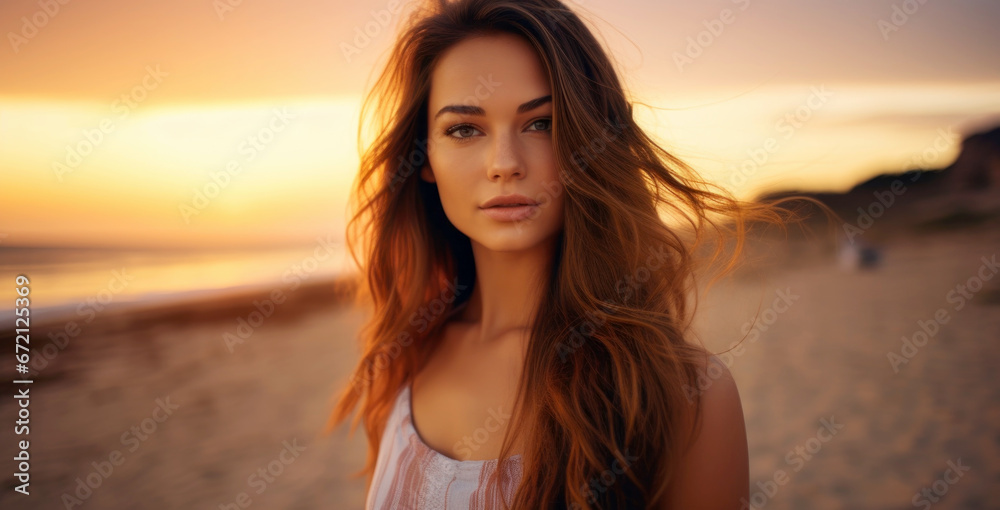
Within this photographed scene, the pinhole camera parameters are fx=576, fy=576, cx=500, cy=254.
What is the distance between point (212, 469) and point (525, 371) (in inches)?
199

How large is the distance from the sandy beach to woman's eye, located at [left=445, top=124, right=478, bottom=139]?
3.23ft

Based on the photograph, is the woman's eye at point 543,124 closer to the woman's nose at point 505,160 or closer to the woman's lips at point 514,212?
the woman's nose at point 505,160

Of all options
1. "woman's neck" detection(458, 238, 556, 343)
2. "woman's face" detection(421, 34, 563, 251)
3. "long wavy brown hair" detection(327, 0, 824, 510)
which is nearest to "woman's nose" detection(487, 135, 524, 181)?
"woman's face" detection(421, 34, 563, 251)

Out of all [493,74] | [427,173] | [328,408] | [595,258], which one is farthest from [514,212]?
[328,408]

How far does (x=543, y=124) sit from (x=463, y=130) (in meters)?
0.25

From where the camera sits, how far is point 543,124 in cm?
175

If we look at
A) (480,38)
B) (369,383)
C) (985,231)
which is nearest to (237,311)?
(369,383)

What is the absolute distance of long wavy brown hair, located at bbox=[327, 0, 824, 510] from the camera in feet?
4.85

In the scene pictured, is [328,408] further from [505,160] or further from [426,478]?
[505,160]

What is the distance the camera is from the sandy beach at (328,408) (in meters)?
4.87

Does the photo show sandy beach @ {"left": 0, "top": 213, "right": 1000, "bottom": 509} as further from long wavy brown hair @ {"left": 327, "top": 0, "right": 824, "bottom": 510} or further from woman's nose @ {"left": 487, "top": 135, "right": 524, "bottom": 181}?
woman's nose @ {"left": 487, "top": 135, "right": 524, "bottom": 181}

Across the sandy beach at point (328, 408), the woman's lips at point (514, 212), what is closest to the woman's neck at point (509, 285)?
the woman's lips at point (514, 212)

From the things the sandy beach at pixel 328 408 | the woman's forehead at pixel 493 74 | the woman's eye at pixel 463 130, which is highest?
the woman's forehead at pixel 493 74

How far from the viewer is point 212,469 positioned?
18.2 ft
